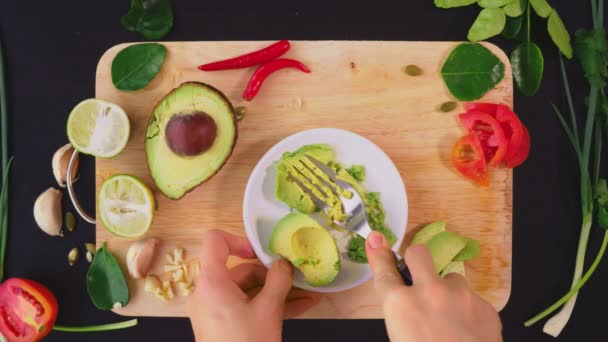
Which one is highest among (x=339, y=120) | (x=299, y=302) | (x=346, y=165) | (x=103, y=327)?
(x=339, y=120)

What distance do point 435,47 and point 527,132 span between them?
12.9 inches

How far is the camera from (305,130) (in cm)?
135

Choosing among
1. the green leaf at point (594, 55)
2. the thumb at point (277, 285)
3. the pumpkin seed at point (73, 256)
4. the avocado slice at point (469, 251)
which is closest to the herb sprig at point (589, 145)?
the green leaf at point (594, 55)

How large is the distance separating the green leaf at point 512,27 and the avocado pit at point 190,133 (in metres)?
0.83

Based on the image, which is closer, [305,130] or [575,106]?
[305,130]

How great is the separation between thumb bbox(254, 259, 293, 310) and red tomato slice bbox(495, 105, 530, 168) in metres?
0.63

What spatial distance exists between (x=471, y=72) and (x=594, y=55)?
0.35 metres

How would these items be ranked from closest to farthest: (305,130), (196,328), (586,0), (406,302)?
1. (406,302)
2. (196,328)
3. (305,130)
4. (586,0)

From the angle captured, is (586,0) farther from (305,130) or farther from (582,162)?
(305,130)

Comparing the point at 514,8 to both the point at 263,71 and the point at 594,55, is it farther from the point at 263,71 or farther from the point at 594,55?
the point at 263,71

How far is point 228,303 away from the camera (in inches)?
44.4

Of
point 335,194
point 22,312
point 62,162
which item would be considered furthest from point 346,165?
point 22,312

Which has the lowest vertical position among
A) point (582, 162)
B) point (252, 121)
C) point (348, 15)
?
point (582, 162)

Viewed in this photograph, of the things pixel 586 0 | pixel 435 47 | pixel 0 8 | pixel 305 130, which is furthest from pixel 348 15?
pixel 0 8
